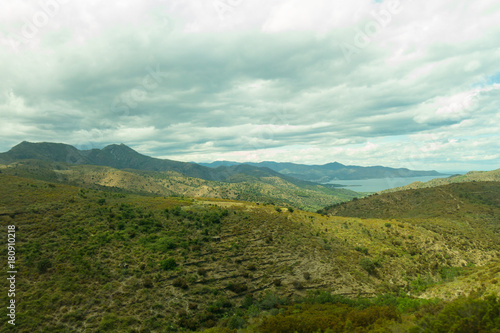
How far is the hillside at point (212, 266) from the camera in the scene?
80.1 feet

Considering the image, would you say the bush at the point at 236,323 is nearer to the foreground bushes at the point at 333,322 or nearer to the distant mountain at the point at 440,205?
the foreground bushes at the point at 333,322

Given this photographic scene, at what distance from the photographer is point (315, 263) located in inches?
1599

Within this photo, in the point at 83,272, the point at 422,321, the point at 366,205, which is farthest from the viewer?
the point at 366,205

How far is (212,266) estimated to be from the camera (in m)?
36.6

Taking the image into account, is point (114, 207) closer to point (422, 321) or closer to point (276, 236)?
point (276, 236)

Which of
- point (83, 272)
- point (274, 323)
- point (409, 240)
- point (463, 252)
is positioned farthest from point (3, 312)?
point (463, 252)

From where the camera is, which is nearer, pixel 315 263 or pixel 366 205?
pixel 315 263

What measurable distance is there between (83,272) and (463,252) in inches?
2982

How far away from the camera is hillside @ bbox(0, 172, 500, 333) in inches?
961

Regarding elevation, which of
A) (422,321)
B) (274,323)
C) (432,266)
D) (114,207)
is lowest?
(432,266)

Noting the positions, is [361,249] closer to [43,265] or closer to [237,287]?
[237,287]

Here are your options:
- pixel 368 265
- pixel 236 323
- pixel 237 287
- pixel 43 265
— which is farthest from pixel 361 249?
pixel 43 265

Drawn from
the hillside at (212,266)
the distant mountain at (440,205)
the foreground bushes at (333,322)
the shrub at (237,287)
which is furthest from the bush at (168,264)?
the distant mountain at (440,205)

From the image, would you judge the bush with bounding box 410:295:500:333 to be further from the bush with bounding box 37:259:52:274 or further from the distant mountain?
the distant mountain
